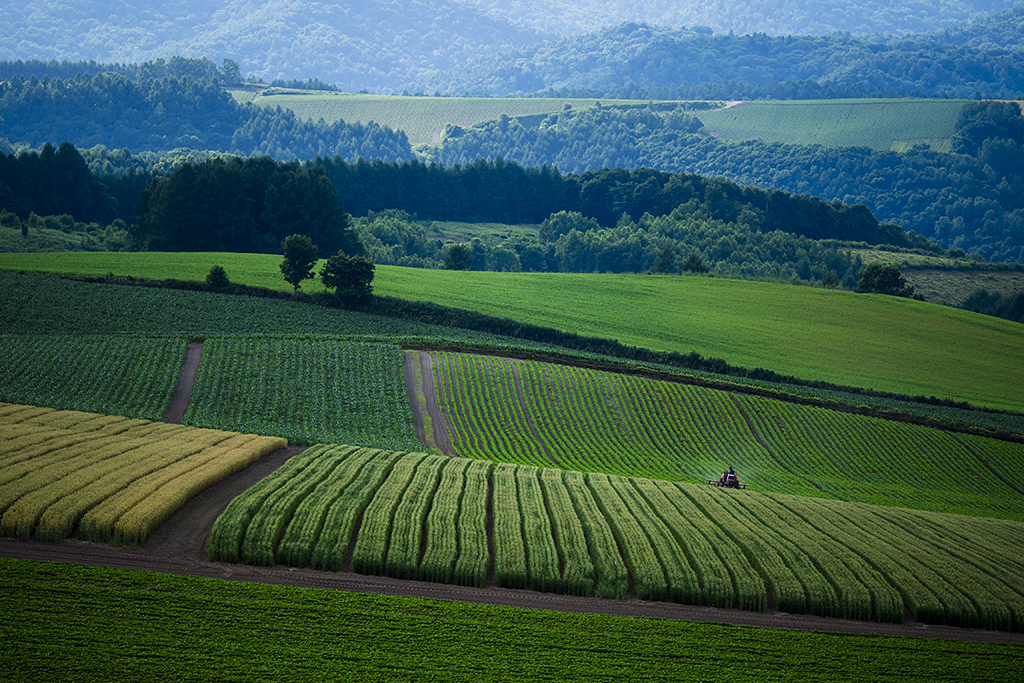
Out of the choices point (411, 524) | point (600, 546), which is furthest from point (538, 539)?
point (411, 524)

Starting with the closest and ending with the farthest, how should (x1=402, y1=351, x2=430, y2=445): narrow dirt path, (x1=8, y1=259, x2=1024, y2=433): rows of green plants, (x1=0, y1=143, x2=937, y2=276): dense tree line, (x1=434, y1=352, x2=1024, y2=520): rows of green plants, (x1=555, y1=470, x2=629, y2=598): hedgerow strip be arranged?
(x1=555, y1=470, x2=629, y2=598): hedgerow strip → (x1=434, y1=352, x2=1024, y2=520): rows of green plants → (x1=402, y1=351, x2=430, y2=445): narrow dirt path → (x1=8, y1=259, x2=1024, y2=433): rows of green plants → (x1=0, y1=143, x2=937, y2=276): dense tree line

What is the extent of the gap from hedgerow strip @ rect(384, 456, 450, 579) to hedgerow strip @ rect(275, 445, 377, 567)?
2370 millimetres

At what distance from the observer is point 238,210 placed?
106500 millimetres

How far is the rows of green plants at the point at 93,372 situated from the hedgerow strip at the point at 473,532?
65.9ft

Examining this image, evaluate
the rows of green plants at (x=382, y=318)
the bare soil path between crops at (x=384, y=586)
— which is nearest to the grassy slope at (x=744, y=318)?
the rows of green plants at (x=382, y=318)

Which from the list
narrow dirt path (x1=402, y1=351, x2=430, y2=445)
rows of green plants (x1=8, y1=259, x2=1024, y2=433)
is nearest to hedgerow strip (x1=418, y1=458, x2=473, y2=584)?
narrow dirt path (x1=402, y1=351, x2=430, y2=445)

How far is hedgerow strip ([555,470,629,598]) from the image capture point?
84.7ft

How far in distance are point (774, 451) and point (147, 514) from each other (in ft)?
121

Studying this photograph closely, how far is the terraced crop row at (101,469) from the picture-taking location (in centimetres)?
2516

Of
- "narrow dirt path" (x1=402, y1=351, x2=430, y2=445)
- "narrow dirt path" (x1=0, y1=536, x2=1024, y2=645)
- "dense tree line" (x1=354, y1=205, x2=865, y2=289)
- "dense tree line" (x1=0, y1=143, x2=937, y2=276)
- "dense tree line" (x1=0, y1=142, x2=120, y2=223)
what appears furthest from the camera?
"dense tree line" (x1=354, y1=205, x2=865, y2=289)

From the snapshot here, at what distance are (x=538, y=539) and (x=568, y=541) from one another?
3.56ft

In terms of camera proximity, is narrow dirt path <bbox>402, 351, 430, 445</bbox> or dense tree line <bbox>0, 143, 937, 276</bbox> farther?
dense tree line <bbox>0, 143, 937, 276</bbox>

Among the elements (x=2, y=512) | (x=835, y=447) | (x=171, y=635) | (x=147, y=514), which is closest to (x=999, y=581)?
(x=835, y=447)

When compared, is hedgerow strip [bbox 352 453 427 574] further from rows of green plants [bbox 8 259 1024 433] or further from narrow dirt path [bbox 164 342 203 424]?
rows of green plants [bbox 8 259 1024 433]
